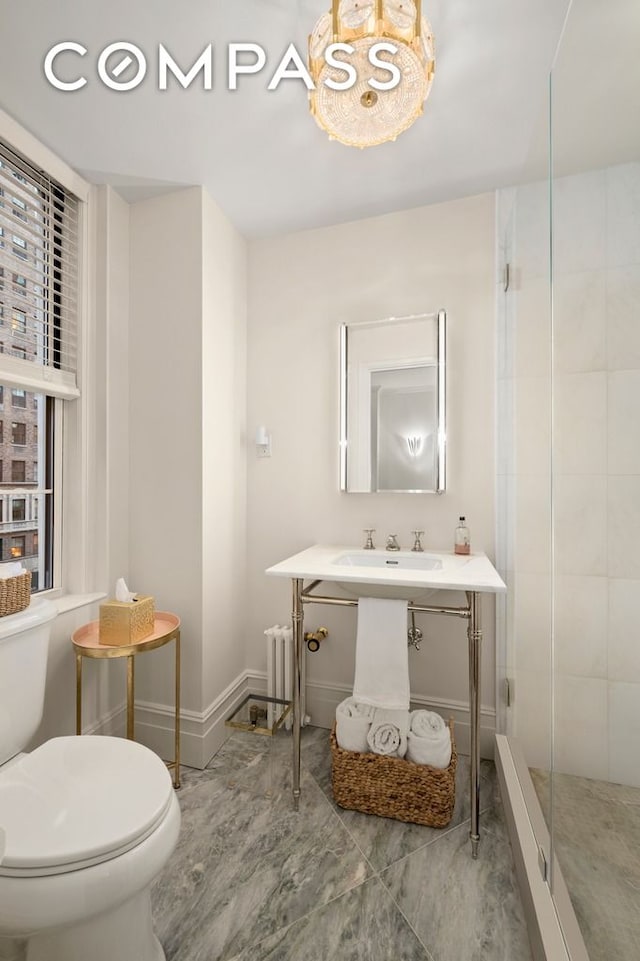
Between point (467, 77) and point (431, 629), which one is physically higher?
point (467, 77)

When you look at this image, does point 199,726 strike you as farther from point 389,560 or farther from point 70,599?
point 389,560

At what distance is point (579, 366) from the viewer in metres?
1.01

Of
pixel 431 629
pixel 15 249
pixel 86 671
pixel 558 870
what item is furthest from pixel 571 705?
pixel 15 249

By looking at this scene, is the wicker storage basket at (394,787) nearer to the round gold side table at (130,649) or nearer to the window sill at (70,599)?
the round gold side table at (130,649)

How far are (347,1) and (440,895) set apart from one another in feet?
7.50

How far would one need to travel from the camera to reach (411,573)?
4.77 feet

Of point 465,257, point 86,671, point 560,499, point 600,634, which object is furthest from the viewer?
point 465,257

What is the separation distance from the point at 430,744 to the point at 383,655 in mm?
343

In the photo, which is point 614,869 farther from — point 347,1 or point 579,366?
point 347,1

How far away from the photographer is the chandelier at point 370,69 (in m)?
1.02

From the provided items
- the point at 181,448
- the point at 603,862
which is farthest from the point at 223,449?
the point at 603,862

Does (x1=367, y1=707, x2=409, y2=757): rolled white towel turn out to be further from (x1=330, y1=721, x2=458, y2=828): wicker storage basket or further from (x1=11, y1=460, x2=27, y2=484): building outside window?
(x1=11, y1=460, x2=27, y2=484): building outside window

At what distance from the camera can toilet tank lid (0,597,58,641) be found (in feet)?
4.05

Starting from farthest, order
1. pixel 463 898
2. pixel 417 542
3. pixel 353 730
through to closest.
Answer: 1. pixel 417 542
2. pixel 353 730
3. pixel 463 898
